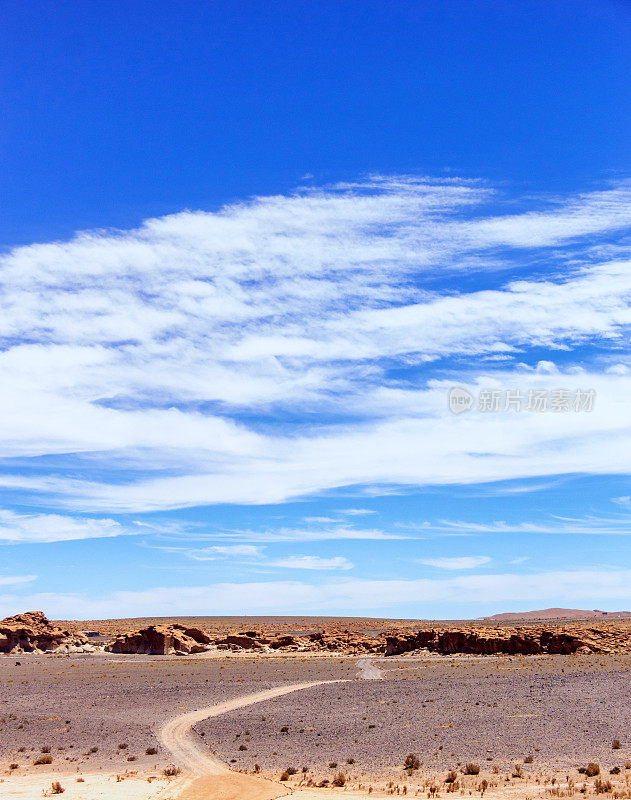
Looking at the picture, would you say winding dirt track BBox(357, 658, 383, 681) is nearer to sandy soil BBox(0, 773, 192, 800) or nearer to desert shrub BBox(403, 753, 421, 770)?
desert shrub BBox(403, 753, 421, 770)

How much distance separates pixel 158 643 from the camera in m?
83.0

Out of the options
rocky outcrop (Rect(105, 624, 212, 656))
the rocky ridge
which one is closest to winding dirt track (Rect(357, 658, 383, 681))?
the rocky ridge

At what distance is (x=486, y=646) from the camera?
74.9m

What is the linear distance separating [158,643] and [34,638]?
14.8 meters

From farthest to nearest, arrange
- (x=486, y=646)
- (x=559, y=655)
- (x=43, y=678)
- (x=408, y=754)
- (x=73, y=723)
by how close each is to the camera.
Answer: (x=486, y=646) < (x=559, y=655) < (x=43, y=678) < (x=73, y=723) < (x=408, y=754)

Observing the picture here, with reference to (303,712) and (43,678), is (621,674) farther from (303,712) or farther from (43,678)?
(43,678)

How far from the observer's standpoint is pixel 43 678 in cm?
5762

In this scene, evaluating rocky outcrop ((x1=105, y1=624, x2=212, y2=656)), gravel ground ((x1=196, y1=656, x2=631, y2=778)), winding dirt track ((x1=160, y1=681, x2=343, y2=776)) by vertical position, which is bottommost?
rocky outcrop ((x1=105, y1=624, x2=212, y2=656))

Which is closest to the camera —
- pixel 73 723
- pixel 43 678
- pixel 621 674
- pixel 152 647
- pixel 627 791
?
pixel 627 791

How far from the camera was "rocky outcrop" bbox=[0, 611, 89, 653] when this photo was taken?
273ft

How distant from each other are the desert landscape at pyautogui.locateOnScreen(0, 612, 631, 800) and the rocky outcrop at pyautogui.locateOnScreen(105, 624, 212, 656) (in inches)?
564

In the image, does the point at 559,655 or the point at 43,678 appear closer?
the point at 43,678

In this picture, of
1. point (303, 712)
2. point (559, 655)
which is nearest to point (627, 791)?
point (303, 712)

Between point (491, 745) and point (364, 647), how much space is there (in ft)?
203
